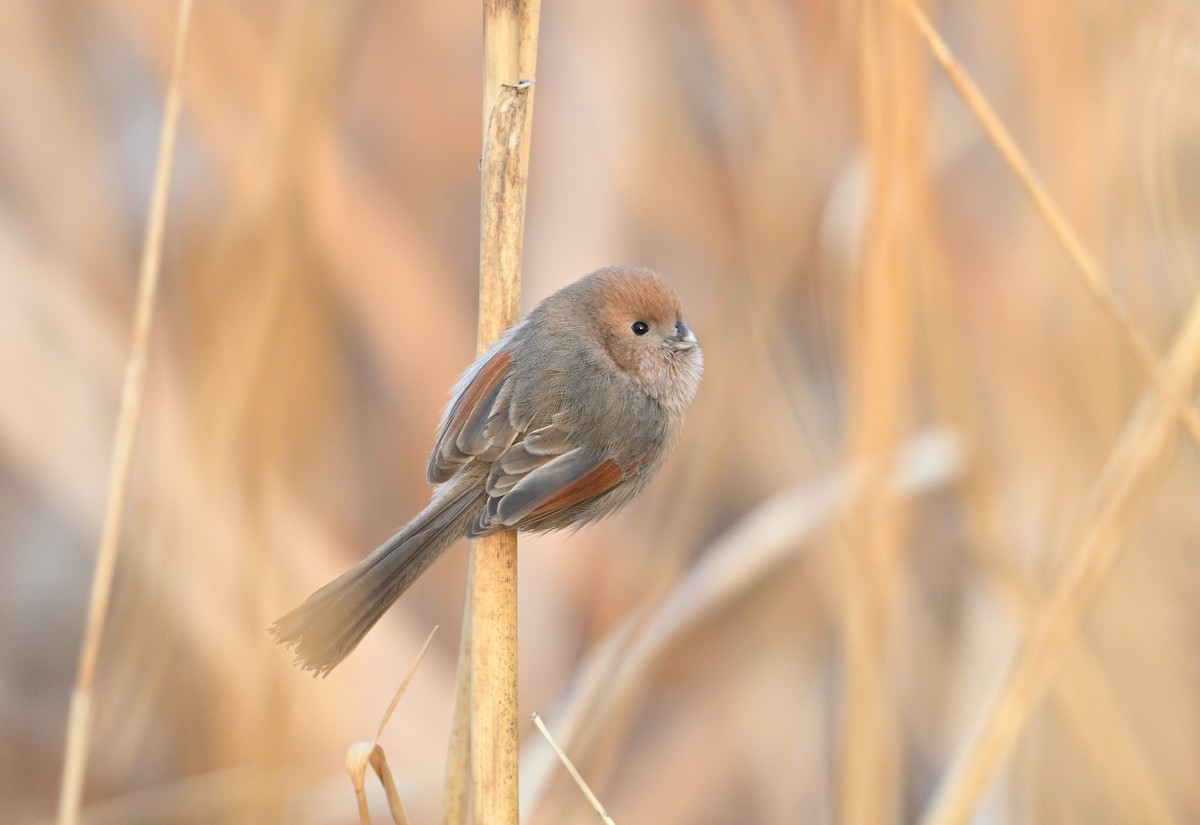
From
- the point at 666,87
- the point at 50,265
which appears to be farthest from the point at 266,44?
the point at 666,87

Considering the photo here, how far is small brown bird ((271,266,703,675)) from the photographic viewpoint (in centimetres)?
139

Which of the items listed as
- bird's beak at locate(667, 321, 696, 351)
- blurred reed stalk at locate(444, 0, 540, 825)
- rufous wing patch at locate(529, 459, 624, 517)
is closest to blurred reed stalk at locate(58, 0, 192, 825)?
blurred reed stalk at locate(444, 0, 540, 825)

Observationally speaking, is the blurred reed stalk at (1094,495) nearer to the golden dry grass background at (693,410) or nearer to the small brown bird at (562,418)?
the golden dry grass background at (693,410)

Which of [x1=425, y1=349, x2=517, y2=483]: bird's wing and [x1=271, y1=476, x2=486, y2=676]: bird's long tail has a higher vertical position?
[x1=425, y1=349, x2=517, y2=483]: bird's wing

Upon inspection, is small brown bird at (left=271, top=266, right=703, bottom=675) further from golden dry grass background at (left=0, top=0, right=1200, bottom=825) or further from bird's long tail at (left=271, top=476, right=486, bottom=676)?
golden dry grass background at (left=0, top=0, right=1200, bottom=825)

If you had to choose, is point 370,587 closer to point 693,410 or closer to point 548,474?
point 548,474

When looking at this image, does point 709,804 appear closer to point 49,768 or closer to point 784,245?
point 784,245

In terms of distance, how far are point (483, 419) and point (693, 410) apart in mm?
815

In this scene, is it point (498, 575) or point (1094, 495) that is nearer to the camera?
point (498, 575)

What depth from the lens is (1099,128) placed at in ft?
6.51

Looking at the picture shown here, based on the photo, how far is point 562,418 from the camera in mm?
1479

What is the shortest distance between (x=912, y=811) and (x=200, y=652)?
5.90ft

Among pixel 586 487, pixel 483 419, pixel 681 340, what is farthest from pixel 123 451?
pixel 681 340

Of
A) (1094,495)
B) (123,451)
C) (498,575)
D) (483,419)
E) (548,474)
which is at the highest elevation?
(123,451)
